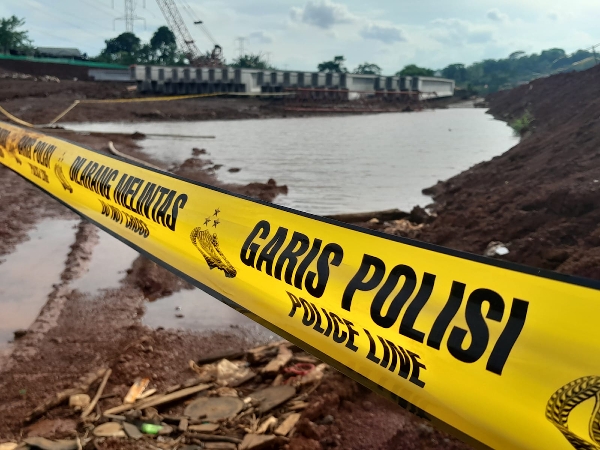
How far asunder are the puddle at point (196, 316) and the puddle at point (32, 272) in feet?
4.80

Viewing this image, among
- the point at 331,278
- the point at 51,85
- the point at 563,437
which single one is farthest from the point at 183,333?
the point at 51,85

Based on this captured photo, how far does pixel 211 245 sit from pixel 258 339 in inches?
84.5

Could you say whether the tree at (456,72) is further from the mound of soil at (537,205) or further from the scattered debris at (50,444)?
the scattered debris at (50,444)

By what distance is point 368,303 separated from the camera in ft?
8.56

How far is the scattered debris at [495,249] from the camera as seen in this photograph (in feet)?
22.7

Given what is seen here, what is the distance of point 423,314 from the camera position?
2340 mm

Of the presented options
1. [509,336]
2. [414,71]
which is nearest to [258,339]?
[509,336]

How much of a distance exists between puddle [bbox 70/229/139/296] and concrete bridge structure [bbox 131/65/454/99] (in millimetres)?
51868

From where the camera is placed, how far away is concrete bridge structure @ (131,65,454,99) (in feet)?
187

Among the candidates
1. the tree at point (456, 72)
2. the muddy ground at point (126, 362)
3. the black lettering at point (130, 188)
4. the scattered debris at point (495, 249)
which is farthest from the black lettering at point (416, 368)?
the tree at point (456, 72)

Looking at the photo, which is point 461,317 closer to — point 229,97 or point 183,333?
point 183,333

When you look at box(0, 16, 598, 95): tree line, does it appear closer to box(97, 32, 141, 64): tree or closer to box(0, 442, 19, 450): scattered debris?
box(97, 32, 141, 64): tree

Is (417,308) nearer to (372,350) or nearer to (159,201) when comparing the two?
(372,350)

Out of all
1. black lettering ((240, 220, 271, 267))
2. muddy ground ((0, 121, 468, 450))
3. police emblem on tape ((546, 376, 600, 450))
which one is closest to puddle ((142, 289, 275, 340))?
muddy ground ((0, 121, 468, 450))
